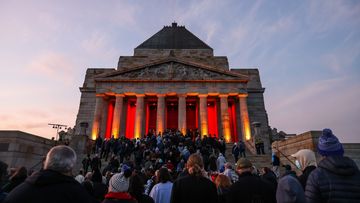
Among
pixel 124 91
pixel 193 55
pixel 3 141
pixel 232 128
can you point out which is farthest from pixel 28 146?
pixel 193 55

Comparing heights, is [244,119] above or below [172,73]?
below

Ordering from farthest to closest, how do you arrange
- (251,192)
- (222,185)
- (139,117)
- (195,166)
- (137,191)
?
1. (139,117)
2. (222,185)
3. (137,191)
4. (195,166)
5. (251,192)

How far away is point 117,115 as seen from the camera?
28266 millimetres

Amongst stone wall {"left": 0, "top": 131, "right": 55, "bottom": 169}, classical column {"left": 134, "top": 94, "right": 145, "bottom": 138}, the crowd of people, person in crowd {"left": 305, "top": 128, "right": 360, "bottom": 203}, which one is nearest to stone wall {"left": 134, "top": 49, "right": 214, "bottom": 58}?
classical column {"left": 134, "top": 94, "right": 145, "bottom": 138}

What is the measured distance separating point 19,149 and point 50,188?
1596 centimetres

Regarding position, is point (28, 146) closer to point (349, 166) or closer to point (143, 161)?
point (143, 161)

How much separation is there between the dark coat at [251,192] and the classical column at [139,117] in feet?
79.7

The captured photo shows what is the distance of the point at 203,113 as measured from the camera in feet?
93.0

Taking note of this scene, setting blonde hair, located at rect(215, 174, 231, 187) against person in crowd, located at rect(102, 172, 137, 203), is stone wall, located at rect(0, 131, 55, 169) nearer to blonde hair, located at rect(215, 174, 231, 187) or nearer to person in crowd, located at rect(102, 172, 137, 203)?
person in crowd, located at rect(102, 172, 137, 203)

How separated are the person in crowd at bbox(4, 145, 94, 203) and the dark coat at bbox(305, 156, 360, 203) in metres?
2.41

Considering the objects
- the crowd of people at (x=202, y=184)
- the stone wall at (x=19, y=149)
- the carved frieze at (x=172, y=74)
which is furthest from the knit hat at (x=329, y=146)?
the carved frieze at (x=172, y=74)

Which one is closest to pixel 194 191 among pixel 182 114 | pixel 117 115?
pixel 182 114

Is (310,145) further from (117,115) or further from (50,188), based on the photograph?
(117,115)

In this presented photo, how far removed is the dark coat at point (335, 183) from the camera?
2.57 meters
